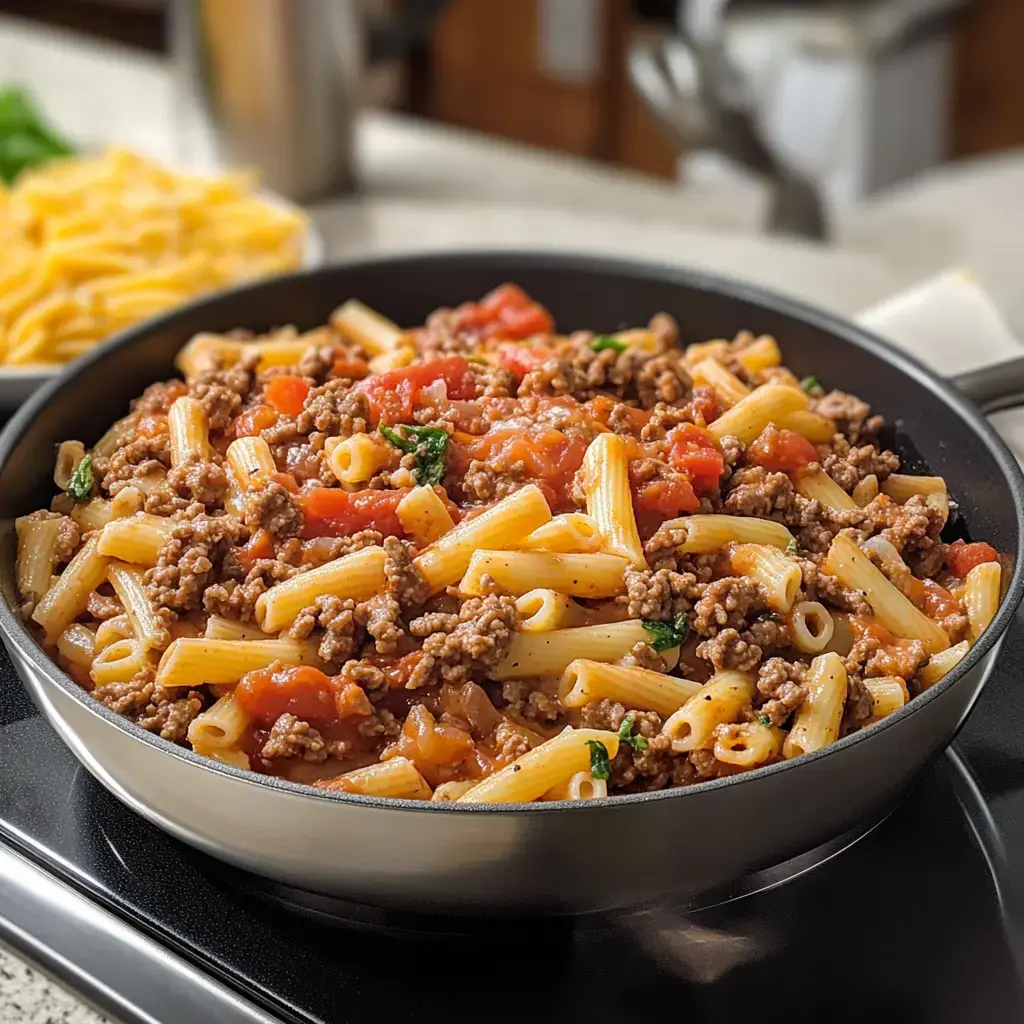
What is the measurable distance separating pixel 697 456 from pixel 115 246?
4.12ft

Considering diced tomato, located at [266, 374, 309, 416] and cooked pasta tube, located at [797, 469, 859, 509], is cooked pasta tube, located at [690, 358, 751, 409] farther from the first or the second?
diced tomato, located at [266, 374, 309, 416]

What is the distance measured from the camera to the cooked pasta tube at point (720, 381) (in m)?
1.52

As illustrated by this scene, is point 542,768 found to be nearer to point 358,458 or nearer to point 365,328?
point 358,458

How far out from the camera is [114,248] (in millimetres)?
2223

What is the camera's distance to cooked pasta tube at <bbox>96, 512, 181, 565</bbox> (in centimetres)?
130

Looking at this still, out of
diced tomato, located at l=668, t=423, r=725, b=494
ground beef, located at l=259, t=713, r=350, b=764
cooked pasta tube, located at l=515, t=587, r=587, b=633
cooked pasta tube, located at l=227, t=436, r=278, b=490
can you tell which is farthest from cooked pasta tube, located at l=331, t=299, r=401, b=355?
ground beef, located at l=259, t=713, r=350, b=764

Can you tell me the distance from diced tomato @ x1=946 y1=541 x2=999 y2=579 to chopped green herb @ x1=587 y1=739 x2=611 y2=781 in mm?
472

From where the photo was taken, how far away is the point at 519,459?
4.44ft

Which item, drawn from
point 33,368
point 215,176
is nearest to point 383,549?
point 33,368

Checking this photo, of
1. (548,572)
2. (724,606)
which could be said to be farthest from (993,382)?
(548,572)

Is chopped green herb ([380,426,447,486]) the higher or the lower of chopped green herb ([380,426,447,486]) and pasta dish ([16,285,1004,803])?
the higher

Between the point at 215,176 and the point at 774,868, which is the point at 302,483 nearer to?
the point at 774,868

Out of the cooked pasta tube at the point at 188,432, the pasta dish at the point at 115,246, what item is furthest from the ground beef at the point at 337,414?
the pasta dish at the point at 115,246

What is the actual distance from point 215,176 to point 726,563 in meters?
1.81
